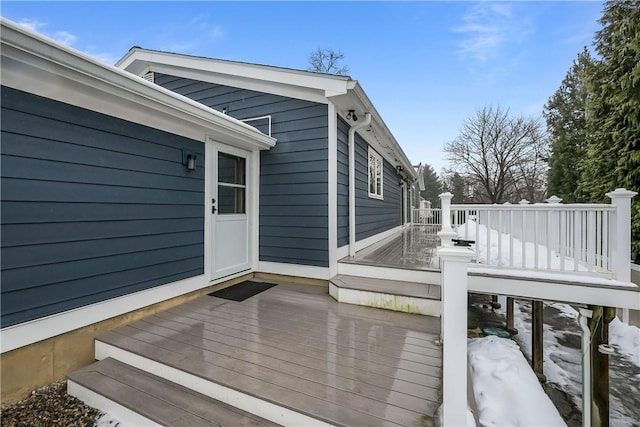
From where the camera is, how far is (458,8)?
249 inches

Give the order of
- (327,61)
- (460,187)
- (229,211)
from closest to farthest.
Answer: (229,211), (327,61), (460,187)

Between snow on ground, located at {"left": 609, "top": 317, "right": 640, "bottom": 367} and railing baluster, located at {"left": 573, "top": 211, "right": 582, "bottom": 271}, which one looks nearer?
railing baluster, located at {"left": 573, "top": 211, "right": 582, "bottom": 271}

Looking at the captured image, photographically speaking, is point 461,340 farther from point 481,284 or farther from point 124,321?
point 124,321

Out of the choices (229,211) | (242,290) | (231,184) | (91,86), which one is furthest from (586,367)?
(91,86)

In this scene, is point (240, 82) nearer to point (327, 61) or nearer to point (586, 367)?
point (586, 367)

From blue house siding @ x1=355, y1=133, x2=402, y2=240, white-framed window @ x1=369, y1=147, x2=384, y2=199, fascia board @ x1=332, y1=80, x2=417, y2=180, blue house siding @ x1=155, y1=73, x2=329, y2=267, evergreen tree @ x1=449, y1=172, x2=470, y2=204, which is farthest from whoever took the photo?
evergreen tree @ x1=449, y1=172, x2=470, y2=204

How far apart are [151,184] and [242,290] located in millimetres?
1828

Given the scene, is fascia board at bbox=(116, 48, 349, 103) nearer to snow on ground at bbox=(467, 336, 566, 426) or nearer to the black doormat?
the black doormat

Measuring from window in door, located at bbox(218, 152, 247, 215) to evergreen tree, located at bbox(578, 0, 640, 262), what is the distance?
881 cm

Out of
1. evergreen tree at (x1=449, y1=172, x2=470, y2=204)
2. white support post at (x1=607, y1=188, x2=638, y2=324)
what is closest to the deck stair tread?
white support post at (x1=607, y1=188, x2=638, y2=324)

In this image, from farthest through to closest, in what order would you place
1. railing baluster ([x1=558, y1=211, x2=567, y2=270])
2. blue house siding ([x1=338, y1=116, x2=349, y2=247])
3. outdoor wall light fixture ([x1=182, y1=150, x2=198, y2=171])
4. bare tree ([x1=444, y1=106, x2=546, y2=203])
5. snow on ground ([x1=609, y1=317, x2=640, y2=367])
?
1. bare tree ([x1=444, y1=106, x2=546, y2=203])
2. snow on ground ([x1=609, y1=317, x2=640, y2=367])
3. blue house siding ([x1=338, y1=116, x2=349, y2=247])
4. outdoor wall light fixture ([x1=182, y1=150, x2=198, y2=171])
5. railing baluster ([x1=558, y1=211, x2=567, y2=270])

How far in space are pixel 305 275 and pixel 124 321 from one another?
89.7 inches

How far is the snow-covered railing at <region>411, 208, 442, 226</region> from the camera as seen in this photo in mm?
14648

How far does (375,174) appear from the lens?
671 centimetres
